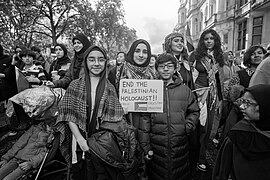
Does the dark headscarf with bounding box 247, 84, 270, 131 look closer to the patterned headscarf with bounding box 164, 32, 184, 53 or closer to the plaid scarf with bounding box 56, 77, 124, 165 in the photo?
the plaid scarf with bounding box 56, 77, 124, 165

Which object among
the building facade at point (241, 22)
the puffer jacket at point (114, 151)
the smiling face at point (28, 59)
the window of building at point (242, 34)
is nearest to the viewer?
the puffer jacket at point (114, 151)

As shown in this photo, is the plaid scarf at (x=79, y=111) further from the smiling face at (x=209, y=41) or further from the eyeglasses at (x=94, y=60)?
the smiling face at (x=209, y=41)

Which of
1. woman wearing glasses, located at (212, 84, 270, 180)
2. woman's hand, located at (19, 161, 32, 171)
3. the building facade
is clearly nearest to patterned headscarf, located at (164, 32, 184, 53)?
woman wearing glasses, located at (212, 84, 270, 180)

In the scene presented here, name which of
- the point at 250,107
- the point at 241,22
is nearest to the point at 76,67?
the point at 250,107

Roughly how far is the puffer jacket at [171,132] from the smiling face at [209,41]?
4.08ft

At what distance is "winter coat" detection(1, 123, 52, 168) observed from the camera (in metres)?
2.44

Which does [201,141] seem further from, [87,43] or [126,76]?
[87,43]

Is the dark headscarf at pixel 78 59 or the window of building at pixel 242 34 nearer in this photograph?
the dark headscarf at pixel 78 59

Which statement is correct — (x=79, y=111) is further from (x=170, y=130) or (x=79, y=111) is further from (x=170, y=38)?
(x=170, y=38)

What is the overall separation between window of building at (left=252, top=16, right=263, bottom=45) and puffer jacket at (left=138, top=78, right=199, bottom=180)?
21736 mm

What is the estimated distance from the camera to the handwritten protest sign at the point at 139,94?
2596 mm

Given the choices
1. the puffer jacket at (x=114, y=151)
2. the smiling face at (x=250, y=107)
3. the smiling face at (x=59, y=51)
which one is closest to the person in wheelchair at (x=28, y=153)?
the puffer jacket at (x=114, y=151)

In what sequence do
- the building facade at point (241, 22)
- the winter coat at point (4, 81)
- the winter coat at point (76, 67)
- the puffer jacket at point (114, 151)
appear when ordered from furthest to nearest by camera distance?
the building facade at point (241, 22), the winter coat at point (4, 81), the winter coat at point (76, 67), the puffer jacket at point (114, 151)

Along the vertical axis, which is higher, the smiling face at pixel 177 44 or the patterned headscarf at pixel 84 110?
the smiling face at pixel 177 44
